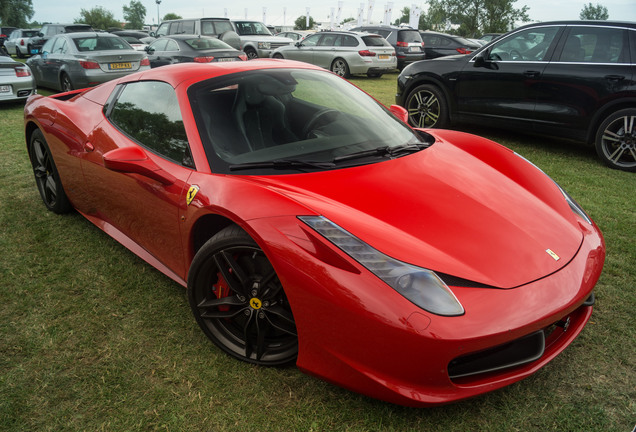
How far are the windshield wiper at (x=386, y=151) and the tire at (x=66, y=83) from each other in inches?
374

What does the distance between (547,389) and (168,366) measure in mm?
1783

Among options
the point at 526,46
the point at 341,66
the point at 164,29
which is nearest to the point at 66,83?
the point at 164,29

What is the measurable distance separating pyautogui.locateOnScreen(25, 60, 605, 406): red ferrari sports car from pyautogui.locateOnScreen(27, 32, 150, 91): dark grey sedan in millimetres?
7545

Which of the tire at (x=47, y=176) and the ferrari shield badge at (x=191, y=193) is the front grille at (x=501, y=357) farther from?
the tire at (x=47, y=176)

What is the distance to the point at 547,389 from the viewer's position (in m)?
2.20

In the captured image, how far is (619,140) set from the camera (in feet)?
18.2

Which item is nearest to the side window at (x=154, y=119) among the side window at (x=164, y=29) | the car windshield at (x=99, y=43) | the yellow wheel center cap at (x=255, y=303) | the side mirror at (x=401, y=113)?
the yellow wheel center cap at (x=255, y=303)

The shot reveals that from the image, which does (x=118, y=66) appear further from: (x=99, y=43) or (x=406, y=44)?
(x=406, y=44)

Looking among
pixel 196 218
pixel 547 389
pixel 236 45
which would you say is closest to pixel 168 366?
pixel 196 218

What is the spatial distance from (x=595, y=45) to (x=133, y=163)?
5639 mm

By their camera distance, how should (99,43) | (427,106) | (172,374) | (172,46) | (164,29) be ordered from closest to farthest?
(172,374) < (427,106) < (99,43) < (172,46) < (164,29)

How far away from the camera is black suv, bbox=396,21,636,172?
18.2 feet

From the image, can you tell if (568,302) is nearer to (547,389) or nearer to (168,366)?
(547,389)

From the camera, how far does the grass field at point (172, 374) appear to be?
81.3 inches
